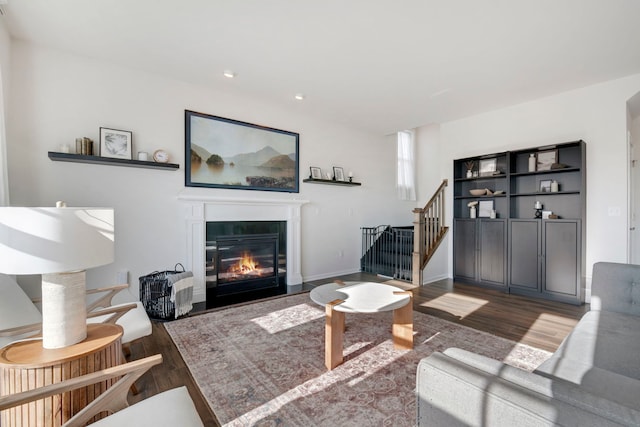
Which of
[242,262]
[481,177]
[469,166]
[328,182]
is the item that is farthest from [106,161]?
[469,166]

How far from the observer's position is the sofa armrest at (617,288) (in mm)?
2096

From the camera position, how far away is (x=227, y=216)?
13.6 feet

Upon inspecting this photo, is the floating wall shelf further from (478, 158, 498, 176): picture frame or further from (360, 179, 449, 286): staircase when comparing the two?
(478, 158, 498, 176): picture frame

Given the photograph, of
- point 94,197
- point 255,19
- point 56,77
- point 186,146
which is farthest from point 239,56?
point 94,197

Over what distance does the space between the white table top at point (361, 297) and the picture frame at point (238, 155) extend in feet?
7.45

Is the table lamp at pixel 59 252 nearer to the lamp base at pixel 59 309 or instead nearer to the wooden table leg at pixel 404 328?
the lamp base at pixel 59 309

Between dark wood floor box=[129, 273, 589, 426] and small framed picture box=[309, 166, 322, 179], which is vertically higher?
small framed picture box=[309, 166, 322, 179]

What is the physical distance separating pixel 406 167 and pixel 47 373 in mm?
7110

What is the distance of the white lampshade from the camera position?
1.08 m

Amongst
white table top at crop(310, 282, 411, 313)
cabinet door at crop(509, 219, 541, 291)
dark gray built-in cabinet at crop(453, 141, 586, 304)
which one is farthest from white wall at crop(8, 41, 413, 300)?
cabinet door at crop(509, 219, 541, 291)

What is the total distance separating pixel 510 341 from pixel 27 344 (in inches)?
133

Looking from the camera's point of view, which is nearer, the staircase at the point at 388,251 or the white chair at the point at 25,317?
the white chair at the point at 25,317

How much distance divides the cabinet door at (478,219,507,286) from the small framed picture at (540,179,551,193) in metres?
0.68

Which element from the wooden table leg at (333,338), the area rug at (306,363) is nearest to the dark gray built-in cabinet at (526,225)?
the area rug at (306,363)
